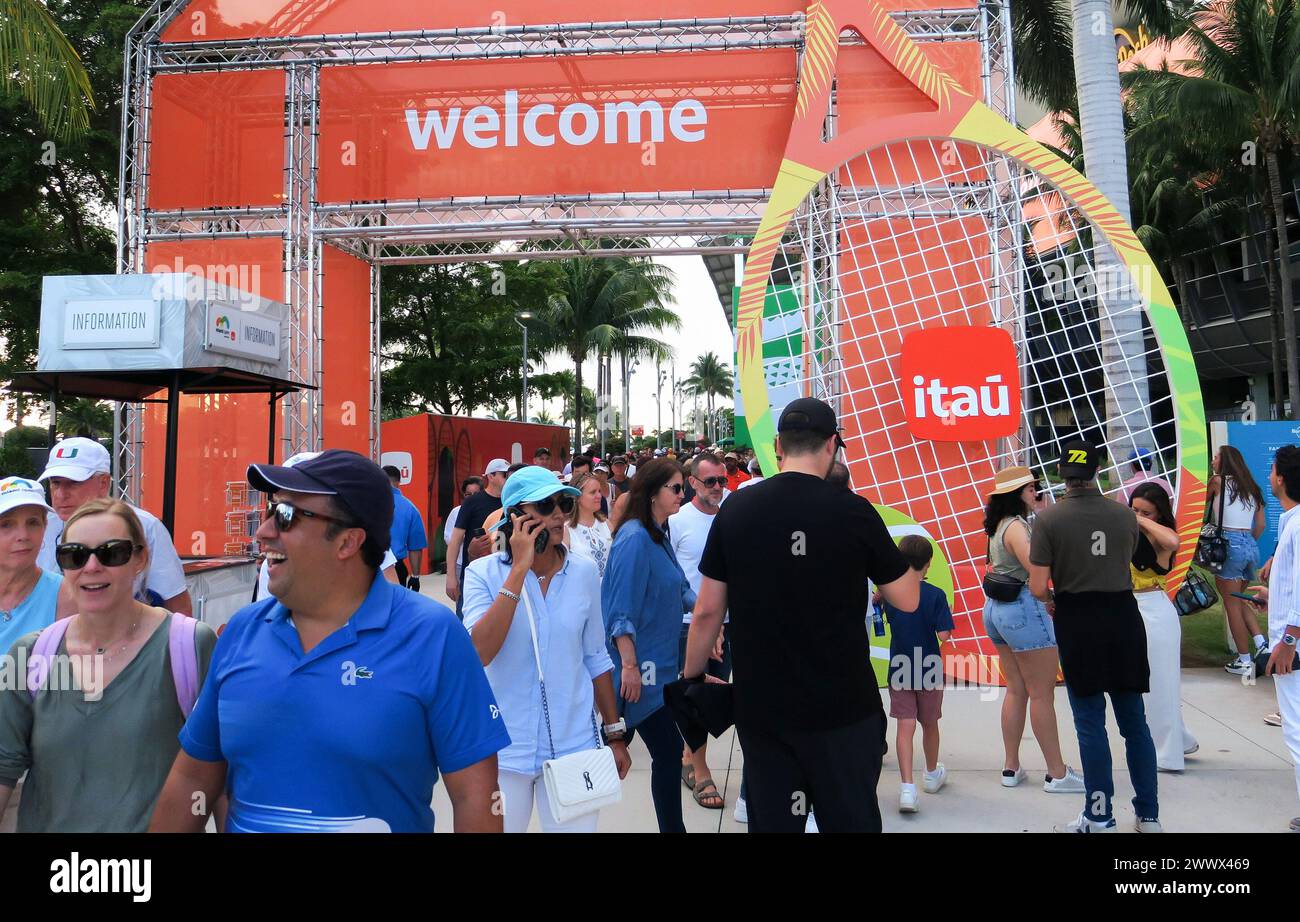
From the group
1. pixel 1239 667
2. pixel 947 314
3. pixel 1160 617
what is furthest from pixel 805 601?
pixel 1239 667

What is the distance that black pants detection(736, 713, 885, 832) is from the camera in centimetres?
277

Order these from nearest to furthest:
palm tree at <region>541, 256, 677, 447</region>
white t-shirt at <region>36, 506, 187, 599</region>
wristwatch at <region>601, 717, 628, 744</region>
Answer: wristwatch at <region>601, 717, 628, 744</region> → white t-shirt at <region>36, 506, 187, 599</region> → palm tree at <region>541, 256, 677, 447</region>

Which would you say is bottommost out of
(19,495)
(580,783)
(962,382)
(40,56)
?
(580,783)

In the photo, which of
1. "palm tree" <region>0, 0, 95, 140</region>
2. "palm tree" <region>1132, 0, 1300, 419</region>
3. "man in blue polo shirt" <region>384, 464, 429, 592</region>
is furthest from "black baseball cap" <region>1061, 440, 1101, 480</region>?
"palm tree" <region>1132, 0, 1300, 419</region>

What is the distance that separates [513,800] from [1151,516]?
4.07m

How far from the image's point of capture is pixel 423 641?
72.1 inches

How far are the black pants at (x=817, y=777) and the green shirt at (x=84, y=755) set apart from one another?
1691 millimetres

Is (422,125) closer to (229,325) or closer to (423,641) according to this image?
(229,325)

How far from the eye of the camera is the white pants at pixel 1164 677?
4.91 m

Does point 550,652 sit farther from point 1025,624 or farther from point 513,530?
point 1025,624

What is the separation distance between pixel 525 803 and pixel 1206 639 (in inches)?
311

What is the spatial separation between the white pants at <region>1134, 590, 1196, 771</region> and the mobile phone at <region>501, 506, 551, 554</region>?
3.47 metres

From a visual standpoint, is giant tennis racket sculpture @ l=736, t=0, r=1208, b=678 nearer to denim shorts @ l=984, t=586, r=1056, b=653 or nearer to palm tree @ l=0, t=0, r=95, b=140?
denim shorts @ l=984, t=586, r=1056, b=653

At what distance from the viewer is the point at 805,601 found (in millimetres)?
2809
